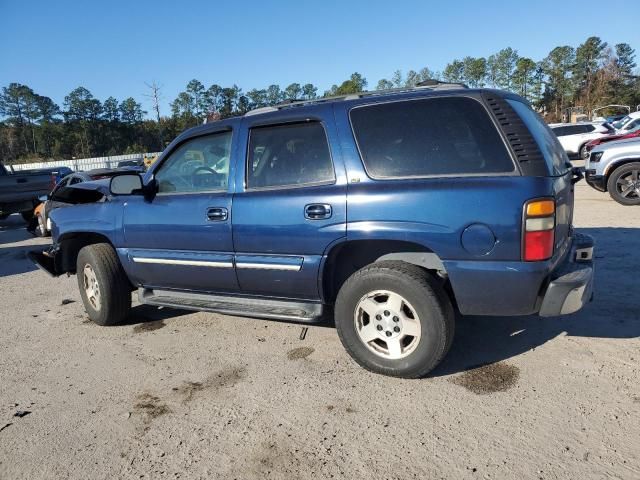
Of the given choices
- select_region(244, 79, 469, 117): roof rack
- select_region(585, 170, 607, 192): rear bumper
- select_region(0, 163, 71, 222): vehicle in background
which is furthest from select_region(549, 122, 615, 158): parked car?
select_region(244, 79, 469, 117): roof rack

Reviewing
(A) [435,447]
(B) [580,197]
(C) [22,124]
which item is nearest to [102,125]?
(C) [22,124]

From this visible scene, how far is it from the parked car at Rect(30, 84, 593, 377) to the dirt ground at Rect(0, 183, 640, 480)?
39 cm

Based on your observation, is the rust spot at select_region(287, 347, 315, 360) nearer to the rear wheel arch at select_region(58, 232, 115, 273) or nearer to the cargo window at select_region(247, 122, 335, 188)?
the cargo window at select_region(247, 122, 335, 188)

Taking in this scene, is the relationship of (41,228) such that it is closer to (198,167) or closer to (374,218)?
(198,167)

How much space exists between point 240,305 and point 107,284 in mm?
1483

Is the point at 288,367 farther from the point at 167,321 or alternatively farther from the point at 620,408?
the point at 620,408

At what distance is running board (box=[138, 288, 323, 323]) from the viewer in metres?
3.55

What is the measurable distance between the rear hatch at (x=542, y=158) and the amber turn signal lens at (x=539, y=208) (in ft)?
0.26

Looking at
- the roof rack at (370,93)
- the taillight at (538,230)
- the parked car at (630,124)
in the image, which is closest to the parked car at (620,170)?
the roof rack at (370,93)

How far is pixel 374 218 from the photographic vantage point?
3.11m

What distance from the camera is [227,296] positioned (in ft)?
13.0

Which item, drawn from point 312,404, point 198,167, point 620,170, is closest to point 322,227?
point 312,404

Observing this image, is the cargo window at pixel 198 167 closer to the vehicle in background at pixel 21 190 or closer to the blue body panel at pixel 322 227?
the blue body panel at pixel 322 227

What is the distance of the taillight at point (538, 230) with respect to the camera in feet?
9.05
